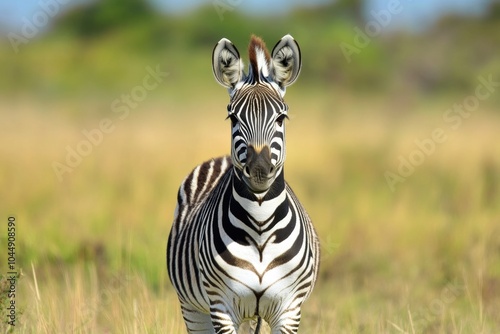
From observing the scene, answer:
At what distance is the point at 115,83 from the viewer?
32.8 metres

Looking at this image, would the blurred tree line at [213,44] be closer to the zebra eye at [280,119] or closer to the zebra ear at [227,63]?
the zebra ear at [227,63]

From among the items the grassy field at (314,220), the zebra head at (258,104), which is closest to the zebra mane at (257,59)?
the zebra head at (258,104)

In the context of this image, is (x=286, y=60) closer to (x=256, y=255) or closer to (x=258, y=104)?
(x=258, y=104)

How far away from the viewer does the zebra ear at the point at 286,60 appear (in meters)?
4.58

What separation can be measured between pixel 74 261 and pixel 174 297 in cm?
182

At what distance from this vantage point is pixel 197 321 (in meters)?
5.88

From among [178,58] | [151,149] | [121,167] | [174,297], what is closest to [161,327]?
[174,297]

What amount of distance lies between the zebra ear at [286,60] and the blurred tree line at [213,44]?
25754mm

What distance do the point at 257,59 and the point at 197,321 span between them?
199 cm

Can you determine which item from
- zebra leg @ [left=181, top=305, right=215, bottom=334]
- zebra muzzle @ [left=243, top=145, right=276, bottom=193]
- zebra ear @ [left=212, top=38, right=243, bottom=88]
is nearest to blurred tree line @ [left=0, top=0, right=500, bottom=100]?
zebra leg @ [left=181, top=305, right=215, bottom=334]

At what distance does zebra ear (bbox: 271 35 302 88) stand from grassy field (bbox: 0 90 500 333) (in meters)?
1.74

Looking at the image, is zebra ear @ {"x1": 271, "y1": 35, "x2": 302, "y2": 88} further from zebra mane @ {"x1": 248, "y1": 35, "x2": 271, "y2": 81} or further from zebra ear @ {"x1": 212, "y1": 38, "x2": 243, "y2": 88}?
zebra ear @ {"x1": 212, "y1": 38, "x2": 243, "y2": 88}

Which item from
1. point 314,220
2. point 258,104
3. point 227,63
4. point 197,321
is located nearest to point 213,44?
point 314,220

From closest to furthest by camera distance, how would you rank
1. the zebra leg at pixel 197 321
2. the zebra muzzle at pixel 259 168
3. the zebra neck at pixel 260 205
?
the zebra muzzle at pixel 259 168
the zebra neck at pixel 260 205
the zebra leg at pixel 197 321
